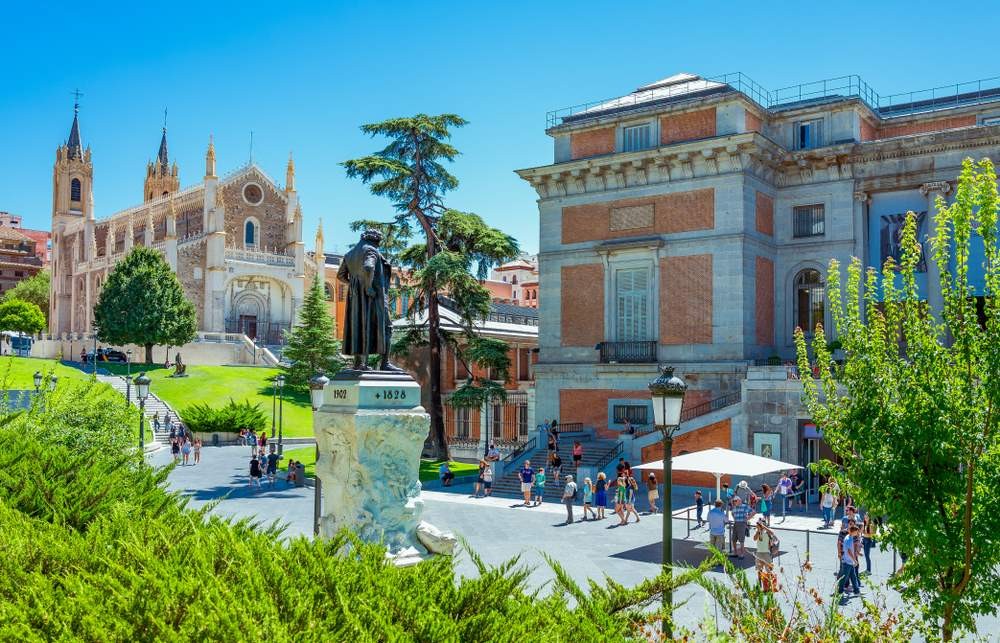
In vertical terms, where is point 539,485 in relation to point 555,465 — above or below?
below

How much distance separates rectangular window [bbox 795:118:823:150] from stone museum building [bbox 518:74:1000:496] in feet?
0.14

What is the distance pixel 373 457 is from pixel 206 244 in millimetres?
62991

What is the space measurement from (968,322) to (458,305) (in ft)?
87.6

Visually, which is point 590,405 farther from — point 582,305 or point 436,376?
point 436,376

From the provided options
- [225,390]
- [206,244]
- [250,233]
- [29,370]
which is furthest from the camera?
[250,233]

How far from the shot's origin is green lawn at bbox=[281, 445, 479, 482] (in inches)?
1321

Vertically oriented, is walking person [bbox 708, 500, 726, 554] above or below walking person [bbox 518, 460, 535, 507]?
above

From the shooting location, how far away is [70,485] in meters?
11.2

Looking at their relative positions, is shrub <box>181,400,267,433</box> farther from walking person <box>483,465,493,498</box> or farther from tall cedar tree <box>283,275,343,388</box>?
walking person <box>483,465,493,498</box>

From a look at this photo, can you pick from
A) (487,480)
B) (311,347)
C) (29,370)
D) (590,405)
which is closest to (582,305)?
(590,405)

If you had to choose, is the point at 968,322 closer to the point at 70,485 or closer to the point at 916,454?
the point at 916,454

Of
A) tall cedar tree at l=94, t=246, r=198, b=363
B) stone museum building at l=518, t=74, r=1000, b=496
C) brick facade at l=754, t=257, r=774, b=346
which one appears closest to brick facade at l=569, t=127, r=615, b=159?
stone museum building at l=518, t=74, r=1000, b=496

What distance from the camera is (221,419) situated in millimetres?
42125

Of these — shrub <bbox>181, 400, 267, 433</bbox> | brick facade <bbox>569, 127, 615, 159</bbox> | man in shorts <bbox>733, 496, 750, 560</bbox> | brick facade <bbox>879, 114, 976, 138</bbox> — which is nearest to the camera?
man in shorts <bbox>733, 496, 750, 560</bbox>
